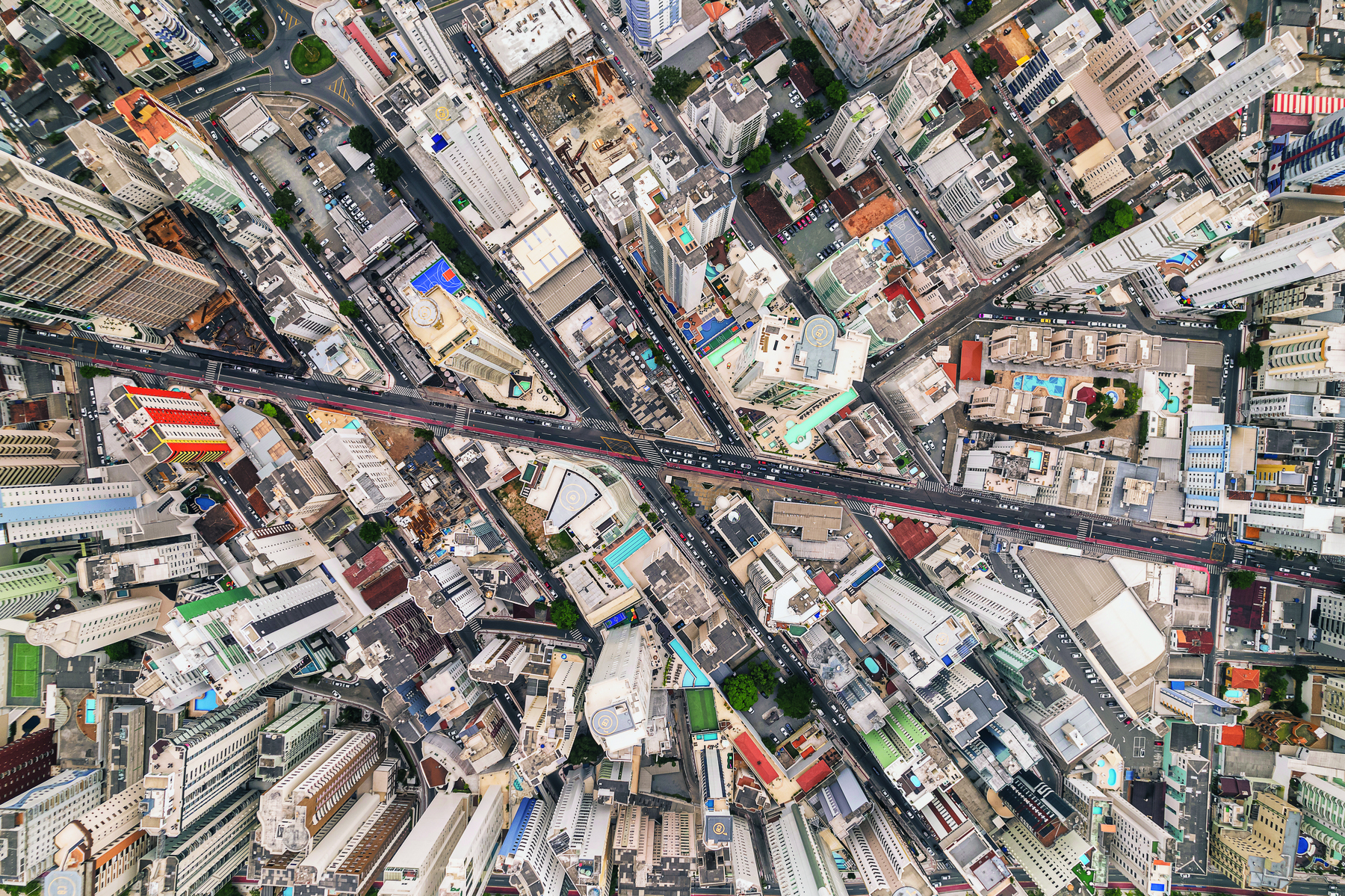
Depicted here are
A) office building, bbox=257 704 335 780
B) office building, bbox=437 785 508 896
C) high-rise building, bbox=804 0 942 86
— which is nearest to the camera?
office building, bbox=437 785 508 896

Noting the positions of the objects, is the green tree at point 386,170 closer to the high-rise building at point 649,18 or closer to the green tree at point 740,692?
the high-rise building at point 649,18

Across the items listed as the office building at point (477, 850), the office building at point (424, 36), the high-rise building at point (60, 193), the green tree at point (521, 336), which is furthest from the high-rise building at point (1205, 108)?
the high-rise building at point (60, 193)

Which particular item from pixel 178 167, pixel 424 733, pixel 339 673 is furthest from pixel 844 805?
pixel 178 167

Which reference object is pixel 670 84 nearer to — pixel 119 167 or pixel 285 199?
pixel 285 199

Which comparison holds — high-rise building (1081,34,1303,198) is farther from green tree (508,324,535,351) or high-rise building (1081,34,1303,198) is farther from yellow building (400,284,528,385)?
yellow building (400,284,528,385)

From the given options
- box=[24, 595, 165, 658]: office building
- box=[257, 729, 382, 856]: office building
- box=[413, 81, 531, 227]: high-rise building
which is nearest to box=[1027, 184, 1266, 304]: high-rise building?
box=[413, 81, 531, 227]: high-rise building
